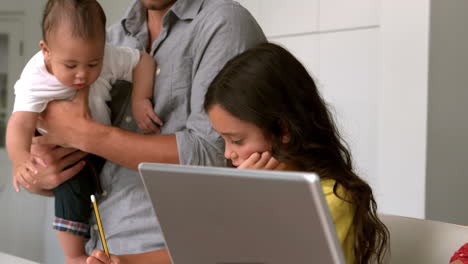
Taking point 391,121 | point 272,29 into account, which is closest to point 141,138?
point 391,121

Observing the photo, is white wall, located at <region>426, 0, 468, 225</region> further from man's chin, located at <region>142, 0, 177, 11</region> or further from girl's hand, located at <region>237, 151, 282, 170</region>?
girl's hand, located at <region>237, 151, 282, 170</region>

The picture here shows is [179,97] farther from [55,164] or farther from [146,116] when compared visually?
[55,164]

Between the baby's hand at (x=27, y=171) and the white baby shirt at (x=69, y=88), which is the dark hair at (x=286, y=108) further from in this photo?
the baby's hand at (x=27, y=171)

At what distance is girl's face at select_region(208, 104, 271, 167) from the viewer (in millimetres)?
1211

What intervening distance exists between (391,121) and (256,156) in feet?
4.67

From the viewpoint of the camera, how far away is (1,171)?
3.85 meters

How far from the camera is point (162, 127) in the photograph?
1.47m

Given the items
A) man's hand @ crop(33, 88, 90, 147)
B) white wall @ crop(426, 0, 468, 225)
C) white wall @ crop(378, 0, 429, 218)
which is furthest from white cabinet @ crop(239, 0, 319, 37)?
man's hand @ crop(33, 88, 90, 147)

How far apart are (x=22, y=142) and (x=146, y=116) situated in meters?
0.29

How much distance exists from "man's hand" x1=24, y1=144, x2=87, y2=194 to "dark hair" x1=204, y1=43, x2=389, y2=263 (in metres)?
0.41

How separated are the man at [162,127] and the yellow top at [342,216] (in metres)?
0.33

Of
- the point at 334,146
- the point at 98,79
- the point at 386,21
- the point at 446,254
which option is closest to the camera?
the point at 446,254

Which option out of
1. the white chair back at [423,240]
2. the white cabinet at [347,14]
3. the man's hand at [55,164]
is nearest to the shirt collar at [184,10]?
the man's hand at [55,164]

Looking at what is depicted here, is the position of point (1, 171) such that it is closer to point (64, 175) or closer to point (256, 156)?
point (64, 175)
